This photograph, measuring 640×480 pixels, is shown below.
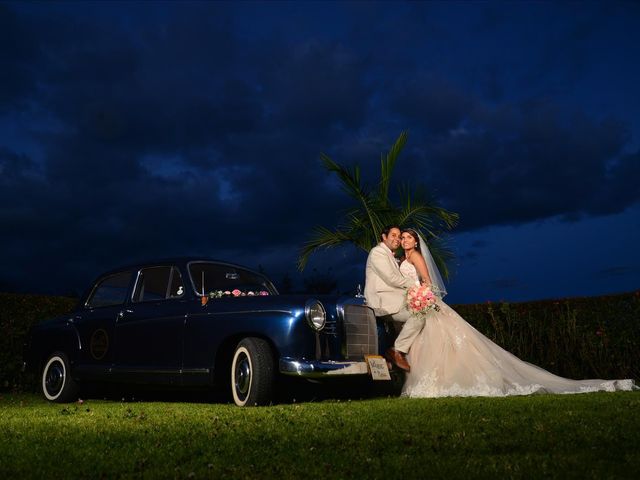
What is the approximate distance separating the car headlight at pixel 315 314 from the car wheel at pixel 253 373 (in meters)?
0.57

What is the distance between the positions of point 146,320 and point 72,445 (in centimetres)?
368

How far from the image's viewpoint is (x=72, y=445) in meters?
5.43

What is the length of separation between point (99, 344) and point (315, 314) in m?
3.51

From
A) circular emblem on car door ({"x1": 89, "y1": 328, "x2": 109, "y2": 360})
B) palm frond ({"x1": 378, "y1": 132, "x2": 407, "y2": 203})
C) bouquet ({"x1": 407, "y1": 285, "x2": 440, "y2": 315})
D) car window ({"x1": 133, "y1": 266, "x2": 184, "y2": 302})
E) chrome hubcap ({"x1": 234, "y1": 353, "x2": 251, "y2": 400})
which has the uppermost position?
palm frond ({"x1": 378, "y1": 132, "x2": 407, "y2": 203})

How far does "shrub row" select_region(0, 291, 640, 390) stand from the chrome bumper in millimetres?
5419

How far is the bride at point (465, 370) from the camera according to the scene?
8.95m

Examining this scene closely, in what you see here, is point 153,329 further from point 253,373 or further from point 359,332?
point 359,332

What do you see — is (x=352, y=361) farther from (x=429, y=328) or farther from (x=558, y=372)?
(x=558, y=372)

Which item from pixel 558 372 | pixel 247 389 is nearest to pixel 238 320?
pixel 247 389

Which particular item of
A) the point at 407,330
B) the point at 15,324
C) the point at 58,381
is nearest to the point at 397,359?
the point at 407,330

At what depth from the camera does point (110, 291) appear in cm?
991

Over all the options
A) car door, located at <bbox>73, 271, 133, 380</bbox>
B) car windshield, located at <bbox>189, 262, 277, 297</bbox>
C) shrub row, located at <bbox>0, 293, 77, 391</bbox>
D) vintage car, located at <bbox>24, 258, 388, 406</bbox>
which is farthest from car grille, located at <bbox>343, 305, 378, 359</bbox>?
shrub row, located at <bbox>0, 293, 77, 391</bbox>

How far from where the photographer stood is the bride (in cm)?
895

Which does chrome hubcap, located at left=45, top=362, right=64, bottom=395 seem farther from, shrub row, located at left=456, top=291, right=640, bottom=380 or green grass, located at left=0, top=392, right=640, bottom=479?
shrub row, located at left=456, top=291, right=640, bottom=380
